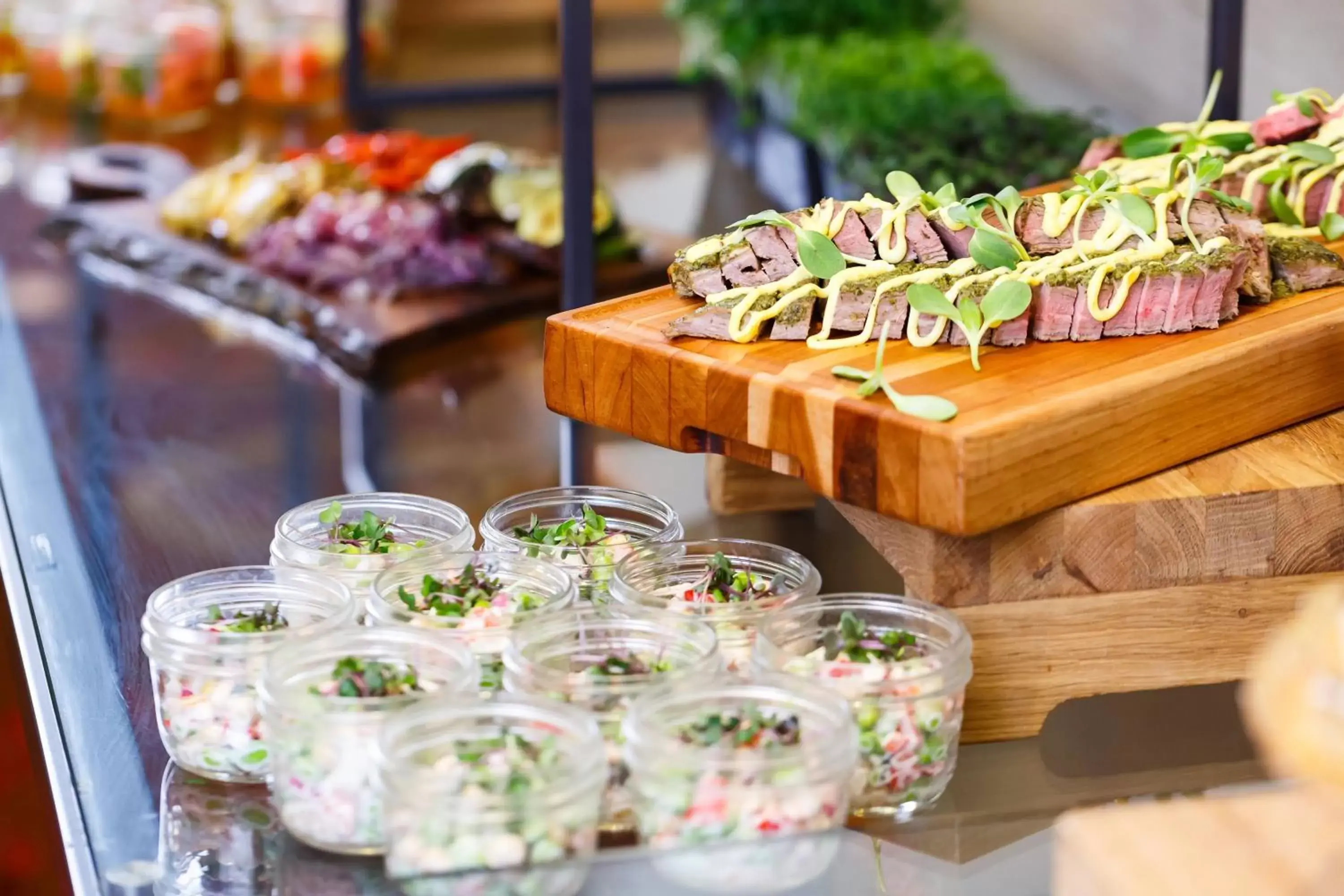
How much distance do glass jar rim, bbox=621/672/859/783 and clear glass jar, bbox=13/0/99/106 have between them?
3540mm

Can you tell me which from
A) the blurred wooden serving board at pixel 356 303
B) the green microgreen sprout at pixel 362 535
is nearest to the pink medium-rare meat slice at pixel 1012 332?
the green microgreen sprout at pixel 362 535

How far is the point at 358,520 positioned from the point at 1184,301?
832mm

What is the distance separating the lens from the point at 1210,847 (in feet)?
3.18

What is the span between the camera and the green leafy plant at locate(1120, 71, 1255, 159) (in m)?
2.11

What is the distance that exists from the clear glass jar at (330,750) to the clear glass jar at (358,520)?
0.60ft

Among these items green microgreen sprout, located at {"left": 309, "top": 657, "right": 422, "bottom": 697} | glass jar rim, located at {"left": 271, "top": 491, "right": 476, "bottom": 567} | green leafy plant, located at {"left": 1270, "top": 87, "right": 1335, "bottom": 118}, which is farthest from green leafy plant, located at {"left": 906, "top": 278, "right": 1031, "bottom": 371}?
green leafy plant, located at {"left": 1270, "top": 87, "right": 1335, "bottom": 118}

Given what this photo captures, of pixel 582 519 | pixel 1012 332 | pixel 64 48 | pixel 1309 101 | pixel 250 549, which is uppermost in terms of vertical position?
pixel 1309 101

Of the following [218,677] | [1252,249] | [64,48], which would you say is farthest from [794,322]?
[64,48]

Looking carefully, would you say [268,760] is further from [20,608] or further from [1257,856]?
[1257,856]

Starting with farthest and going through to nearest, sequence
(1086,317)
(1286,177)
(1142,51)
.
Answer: (1142,51) < (1286,177) < (1086,317)

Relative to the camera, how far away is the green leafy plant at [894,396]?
1377 millimetres

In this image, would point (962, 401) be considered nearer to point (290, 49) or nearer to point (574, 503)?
point (574, 503)

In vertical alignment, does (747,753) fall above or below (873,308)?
below

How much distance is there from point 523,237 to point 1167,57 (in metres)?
1.48
